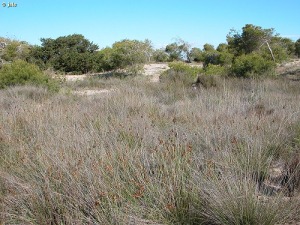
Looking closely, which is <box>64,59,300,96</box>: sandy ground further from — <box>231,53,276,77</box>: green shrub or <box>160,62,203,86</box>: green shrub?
<box>160,62,203,86</box>: green shrub

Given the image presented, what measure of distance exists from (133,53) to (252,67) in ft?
28.9

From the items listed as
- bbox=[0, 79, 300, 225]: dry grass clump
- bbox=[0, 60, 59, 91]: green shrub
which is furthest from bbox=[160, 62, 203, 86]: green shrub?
bbox=[0, 79, 300, 225]: dry grass clump

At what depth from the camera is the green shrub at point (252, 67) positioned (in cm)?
1541

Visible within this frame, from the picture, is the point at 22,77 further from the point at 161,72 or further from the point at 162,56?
Answer: the point at 162,56

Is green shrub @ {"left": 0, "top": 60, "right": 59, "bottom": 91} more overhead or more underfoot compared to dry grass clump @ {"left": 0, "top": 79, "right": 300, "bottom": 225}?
more overhead

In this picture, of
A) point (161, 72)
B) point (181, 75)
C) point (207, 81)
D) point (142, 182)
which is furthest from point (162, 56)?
point (142, 182)

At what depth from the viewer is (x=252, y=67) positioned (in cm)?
1545

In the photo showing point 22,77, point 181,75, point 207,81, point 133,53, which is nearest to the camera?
point 207,81

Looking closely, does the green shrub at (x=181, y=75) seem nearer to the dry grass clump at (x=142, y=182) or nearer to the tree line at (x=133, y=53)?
the tree line at (x=133, y=53)

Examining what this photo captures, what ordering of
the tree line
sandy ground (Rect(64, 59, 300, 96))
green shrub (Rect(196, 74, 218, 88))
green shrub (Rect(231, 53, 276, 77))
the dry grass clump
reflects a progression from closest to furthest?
1. the dry grass clump
2. green shrub (Rect(196, 74, 218, 88))
3. sandy ground (Rect(64, 59, 300, 96))
4. green shrub (Rect(231, 53, 276, 77))
5. the tree line

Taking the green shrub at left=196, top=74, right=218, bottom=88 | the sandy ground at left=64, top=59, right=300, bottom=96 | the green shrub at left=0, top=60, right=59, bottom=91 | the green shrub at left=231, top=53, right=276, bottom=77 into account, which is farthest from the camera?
the green shrub at left=231, top=53, right=276, bottom=77

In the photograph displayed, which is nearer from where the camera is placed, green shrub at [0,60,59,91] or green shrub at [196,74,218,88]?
green shrub at [196,74,218,88]

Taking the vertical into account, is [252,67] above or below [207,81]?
above

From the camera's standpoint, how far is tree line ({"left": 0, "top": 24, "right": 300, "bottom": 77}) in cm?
2228
